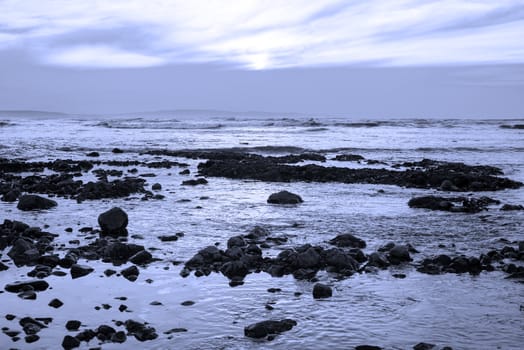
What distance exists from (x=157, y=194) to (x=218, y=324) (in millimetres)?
11513

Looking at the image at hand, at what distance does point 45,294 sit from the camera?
743cm

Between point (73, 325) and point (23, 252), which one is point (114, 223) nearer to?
point (23, 252)

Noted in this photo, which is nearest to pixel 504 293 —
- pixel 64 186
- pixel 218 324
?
pixel 218 324

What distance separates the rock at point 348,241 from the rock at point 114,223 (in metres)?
4.37

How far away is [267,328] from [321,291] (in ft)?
4.94

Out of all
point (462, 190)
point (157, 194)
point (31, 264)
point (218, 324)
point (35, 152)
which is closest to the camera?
point (218, 324)

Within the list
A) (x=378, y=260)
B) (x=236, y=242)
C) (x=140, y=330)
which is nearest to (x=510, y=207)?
(x=378, y=260)

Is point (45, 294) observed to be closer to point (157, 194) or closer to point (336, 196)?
point (157, 194)

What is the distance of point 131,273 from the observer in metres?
8.46

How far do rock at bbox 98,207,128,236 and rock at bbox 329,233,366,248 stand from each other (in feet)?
14.4

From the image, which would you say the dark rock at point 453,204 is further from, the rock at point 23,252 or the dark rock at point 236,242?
the rock at point 23,252

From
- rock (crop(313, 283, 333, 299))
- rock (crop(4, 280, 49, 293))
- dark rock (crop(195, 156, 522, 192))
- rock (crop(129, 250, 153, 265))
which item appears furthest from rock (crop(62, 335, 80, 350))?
dark rock (crop(195, 156, 522, 192))

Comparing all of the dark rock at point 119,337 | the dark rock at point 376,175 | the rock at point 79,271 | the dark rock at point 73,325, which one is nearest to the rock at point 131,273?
the rock at point 79,271

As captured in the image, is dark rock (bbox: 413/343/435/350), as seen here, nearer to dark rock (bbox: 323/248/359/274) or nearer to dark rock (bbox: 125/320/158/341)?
dark rock (bbox: 125/320/158/341)
